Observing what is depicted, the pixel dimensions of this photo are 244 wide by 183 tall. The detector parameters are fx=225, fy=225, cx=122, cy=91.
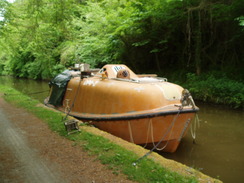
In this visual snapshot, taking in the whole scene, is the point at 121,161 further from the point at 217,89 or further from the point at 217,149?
the point at 217,89

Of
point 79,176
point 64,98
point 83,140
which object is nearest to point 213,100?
point 64,98

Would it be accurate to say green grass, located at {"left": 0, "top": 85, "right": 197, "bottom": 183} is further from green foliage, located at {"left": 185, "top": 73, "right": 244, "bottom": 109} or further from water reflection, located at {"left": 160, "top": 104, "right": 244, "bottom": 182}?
green foliage, located at {"left": 185, "top": 73, "right": 244, "bottom": 109}

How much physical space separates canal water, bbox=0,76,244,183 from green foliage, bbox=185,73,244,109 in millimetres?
1337

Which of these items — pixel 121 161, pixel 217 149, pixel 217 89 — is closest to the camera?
pixel 121 161

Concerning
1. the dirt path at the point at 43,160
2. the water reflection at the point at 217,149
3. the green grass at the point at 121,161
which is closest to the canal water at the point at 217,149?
the water reflection at the point at 217,149

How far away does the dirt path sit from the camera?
Result: 4215 millimetres

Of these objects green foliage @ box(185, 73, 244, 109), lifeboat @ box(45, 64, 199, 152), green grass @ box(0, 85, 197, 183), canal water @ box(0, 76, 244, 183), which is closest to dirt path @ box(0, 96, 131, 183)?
green grass @ box(0, 85, 197, 183)

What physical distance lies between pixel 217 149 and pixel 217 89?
6.38 m

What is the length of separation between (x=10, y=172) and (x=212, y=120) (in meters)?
8.65

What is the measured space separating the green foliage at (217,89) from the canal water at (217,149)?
1.34 m

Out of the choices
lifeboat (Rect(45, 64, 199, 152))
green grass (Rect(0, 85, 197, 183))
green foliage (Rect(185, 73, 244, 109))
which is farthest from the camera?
green foliage (Rect(185, 73, 244, 109))

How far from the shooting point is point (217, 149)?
7.09m

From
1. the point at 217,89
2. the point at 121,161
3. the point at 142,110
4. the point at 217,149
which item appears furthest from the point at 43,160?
the point at 217,89

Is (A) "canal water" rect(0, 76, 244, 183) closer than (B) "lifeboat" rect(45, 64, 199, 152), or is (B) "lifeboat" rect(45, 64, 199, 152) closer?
(A) "canal water" rect(0, 76, 244, 183)
